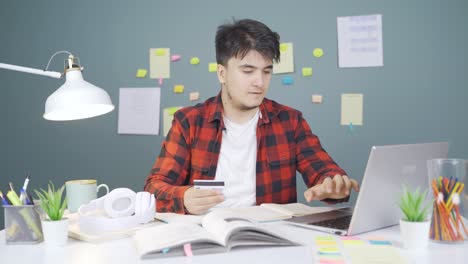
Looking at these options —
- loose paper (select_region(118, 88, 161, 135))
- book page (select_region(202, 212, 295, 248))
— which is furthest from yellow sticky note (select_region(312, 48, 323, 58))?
book page (select_region(202, 212, 295, 248))

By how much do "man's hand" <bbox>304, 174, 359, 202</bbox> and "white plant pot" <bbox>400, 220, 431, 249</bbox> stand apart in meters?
0.35

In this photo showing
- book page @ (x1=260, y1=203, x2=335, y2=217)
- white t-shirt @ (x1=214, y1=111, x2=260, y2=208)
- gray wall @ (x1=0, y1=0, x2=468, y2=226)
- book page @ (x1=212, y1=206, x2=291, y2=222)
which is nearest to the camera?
book page @ (x1=212, y1=206, x2=291, y2=222)

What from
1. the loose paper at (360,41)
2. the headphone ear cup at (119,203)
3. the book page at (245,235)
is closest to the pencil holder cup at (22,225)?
the headphone ear cup at (119,203)

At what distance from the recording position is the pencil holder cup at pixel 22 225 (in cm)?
106

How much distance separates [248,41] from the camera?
180cm

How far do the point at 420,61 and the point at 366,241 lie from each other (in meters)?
1.61

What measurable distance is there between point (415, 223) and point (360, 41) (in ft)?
5.39

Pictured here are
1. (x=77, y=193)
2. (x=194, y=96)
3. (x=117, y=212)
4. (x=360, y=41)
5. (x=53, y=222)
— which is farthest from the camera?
(x=194, y=96)

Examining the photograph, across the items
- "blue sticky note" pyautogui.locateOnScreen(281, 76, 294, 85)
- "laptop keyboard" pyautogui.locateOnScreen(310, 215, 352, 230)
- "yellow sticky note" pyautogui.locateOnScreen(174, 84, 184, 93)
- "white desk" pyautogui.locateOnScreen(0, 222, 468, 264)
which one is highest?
"blue sticky note" pyautogui.locateOnScreen(281, 76, 294, 85)

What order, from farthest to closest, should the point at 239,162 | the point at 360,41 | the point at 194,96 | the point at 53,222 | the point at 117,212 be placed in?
the point at 194,96 < the point at 360,41 < the point at 239,162 < the point at 117,212 < the point at 53,222

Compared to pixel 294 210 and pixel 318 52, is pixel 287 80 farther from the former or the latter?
pixel 294 210

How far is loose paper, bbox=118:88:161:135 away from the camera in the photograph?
2.68 m

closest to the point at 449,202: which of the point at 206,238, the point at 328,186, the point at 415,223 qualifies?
the point at 415,223

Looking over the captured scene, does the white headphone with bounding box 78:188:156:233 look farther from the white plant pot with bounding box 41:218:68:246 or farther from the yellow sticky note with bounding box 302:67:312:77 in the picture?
the yellow sticky note with bounding box 302:67:312:77
